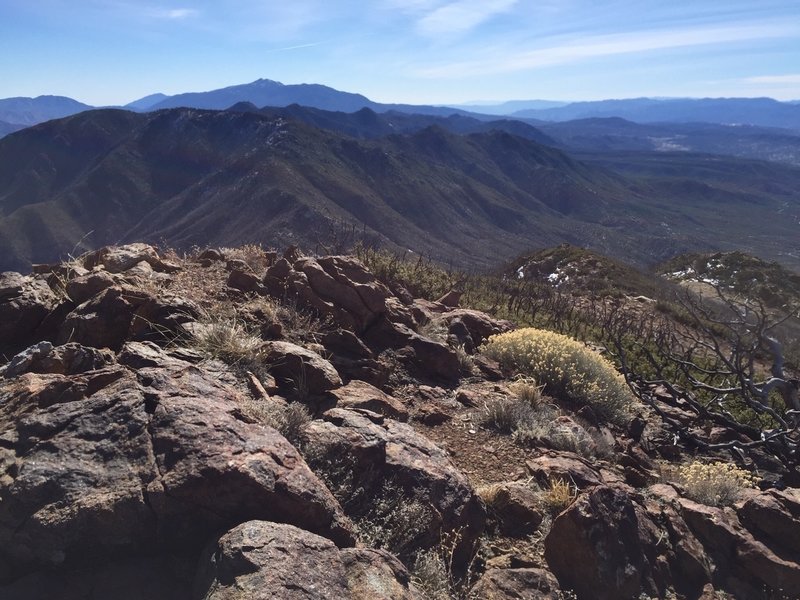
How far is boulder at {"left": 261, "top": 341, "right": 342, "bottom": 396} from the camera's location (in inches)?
201

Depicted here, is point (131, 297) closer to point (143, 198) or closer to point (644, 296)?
point (644, 296)

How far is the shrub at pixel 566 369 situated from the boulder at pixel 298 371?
9.32 feet

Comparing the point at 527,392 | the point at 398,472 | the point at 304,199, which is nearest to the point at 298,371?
the point at 398,472

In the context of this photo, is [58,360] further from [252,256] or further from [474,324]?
[474,324]

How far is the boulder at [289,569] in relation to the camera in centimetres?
259

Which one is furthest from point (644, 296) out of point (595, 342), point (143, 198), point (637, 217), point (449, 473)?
point (637, 217)

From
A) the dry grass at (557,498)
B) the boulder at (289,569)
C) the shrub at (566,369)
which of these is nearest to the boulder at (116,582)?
the boulder at (289,569)

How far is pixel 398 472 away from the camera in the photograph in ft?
13.1

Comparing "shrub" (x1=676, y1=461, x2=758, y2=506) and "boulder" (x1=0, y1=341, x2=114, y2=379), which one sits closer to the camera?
"boulder" (x1=0, y1=341, x2=114, y2=379)

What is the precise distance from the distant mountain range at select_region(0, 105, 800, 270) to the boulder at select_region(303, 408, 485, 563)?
2520 inches

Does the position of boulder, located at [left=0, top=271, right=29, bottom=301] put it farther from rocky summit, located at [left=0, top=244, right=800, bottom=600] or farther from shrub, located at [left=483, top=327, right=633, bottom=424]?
shrub, located at [left=483, top=327, right=633, bottom=424]

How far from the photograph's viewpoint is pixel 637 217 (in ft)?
410

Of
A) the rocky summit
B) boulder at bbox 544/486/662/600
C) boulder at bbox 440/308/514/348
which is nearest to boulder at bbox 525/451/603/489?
the rocky summit

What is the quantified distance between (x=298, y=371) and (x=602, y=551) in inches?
111
